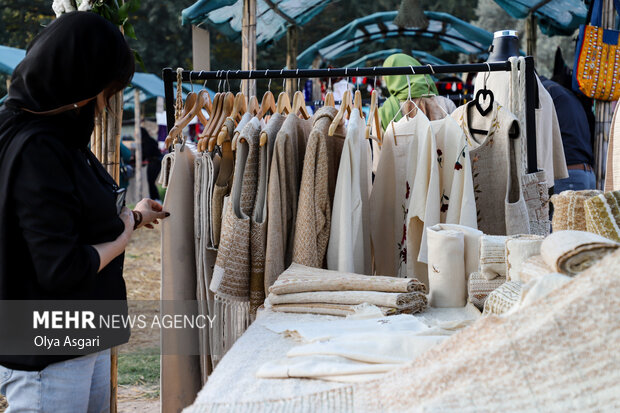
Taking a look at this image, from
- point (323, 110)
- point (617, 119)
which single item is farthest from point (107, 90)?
point (617, 119)

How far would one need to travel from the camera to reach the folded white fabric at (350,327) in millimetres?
1750

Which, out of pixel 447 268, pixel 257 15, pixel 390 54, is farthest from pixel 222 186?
pixel 390 54

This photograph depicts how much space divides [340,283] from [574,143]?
320 cm

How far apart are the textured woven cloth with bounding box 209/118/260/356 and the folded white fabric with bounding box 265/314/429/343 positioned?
715 millimetres

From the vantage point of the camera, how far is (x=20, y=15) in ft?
67.3

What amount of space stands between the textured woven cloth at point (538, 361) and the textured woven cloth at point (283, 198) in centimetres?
134

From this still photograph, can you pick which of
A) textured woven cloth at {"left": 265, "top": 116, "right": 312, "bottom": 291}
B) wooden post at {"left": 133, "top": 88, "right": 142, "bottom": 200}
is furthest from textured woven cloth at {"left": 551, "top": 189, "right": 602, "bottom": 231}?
wooden post at {"left": 133, "top": 88, "right": 142, "bottom": 200}

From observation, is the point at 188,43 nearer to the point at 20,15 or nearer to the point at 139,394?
the point at 20,15

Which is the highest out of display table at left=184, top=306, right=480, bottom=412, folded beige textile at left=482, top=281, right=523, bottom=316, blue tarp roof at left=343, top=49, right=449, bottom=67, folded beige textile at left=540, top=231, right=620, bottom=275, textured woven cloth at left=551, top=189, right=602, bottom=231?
blue tarp roof at left=343, top=49, right=449, bottom=67

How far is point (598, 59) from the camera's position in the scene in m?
4.46

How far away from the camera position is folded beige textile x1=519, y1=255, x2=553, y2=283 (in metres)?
1.50

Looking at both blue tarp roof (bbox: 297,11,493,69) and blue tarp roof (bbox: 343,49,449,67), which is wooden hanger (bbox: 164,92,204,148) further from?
blue tarp roof (bbox: 343,49,449,67)

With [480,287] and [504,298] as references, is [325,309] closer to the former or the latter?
[480,287]

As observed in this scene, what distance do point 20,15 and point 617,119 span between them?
21535 millimetres
